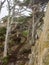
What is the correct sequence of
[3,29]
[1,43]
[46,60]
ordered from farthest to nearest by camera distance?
[3,29]
[1,43]
[46,60]

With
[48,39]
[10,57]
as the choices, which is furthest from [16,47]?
[48,39]

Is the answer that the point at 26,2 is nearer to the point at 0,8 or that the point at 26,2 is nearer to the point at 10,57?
the point at 0,8

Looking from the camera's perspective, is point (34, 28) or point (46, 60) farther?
point (34, 28)

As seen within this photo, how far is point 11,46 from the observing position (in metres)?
24.5

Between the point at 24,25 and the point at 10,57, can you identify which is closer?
the point at 10,57

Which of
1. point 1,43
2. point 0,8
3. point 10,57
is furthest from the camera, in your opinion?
point 1,43

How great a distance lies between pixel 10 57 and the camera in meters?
21.9

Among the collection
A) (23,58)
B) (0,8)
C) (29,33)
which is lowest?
(23,58)

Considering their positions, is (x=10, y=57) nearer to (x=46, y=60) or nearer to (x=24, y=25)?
(x=24, y=25)

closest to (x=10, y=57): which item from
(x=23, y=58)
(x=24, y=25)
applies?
(x=23, y=58)

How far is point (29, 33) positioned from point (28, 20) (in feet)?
5.86

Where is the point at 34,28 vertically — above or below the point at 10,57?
above

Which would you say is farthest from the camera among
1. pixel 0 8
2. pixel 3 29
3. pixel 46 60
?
pixel 3 29

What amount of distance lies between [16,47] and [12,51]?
1085 millimetres
